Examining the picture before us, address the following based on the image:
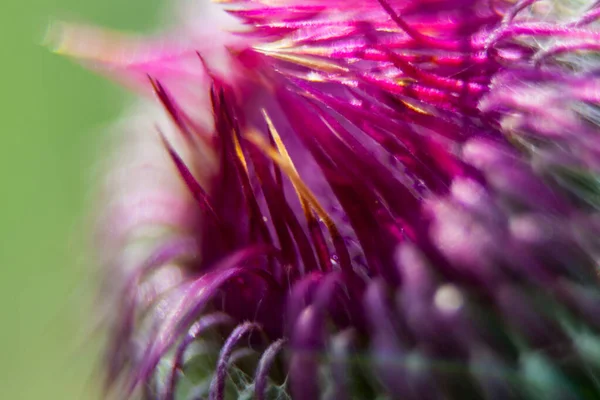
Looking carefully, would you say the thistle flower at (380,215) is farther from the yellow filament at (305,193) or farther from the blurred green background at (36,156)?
the blurred green background at (36,156)

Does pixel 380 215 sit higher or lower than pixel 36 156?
higher

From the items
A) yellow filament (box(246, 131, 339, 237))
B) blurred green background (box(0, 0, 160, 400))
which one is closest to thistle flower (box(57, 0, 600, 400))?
yellow filament (box(246, 131, 339, 237))

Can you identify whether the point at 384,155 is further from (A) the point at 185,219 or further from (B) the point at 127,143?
(B) the point at 127,143

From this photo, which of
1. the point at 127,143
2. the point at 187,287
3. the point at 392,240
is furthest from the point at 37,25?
the point at 392,240

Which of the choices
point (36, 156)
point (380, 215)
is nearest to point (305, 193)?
point (380, 215)

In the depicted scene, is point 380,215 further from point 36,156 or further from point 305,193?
point 36,156

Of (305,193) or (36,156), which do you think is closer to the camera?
(305,193)
